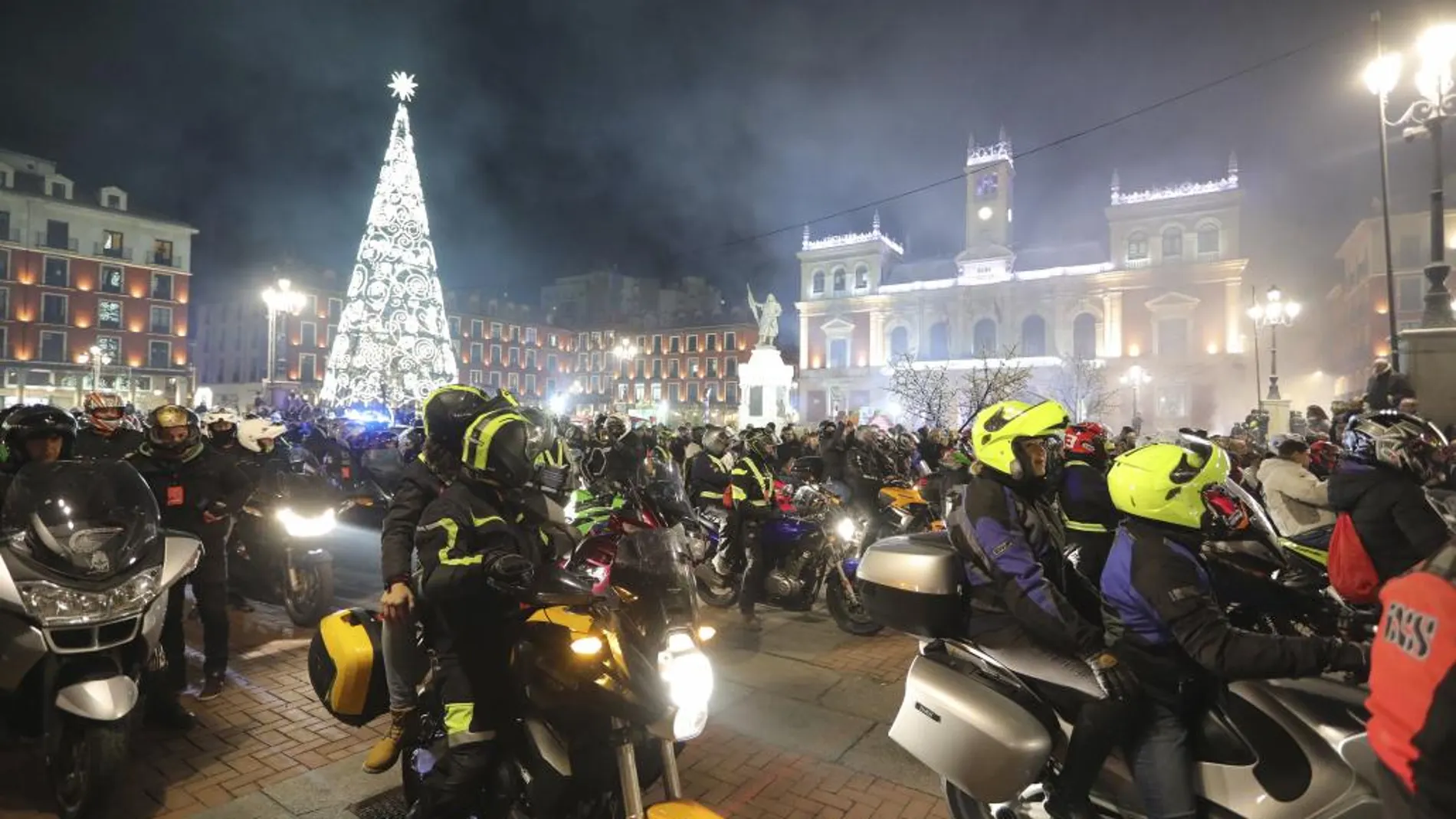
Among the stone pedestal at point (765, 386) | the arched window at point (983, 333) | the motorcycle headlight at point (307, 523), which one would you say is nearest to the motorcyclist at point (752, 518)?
the motorcycle headlight at point (307, 523)

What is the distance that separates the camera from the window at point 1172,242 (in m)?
54.4

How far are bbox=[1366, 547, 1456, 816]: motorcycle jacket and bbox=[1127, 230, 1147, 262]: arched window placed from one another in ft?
203

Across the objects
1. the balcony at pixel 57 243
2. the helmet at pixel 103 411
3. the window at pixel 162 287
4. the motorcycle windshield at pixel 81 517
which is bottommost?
the motorcycle windshield at pixel 81 517

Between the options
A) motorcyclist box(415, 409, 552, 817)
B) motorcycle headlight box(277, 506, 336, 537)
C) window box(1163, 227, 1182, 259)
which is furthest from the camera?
window box(1163, 227, 1182, 259)

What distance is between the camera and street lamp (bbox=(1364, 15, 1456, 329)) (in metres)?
9.59

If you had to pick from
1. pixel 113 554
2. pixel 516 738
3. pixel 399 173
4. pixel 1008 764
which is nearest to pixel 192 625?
pixel 113 554

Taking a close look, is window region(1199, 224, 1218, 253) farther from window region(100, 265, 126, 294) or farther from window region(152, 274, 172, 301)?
window region(100, 265, 126, 294)

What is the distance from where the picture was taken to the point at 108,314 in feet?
180

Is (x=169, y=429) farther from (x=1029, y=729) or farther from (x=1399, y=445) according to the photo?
(x=1399, y=445)

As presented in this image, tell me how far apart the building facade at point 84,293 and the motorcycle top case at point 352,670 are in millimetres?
57997

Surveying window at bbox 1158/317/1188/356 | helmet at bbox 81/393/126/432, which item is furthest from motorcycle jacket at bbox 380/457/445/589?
window at bbox 1158/317/1188/356

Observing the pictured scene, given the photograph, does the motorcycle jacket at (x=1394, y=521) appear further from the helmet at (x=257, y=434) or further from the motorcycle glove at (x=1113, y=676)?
the helmet at (x=257, y=434)

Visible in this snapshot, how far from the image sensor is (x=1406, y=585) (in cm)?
148

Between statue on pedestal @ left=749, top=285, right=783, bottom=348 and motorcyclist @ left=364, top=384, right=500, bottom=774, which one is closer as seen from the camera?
motorcyclist @ left=364, top=384, right=500, bottom=774
